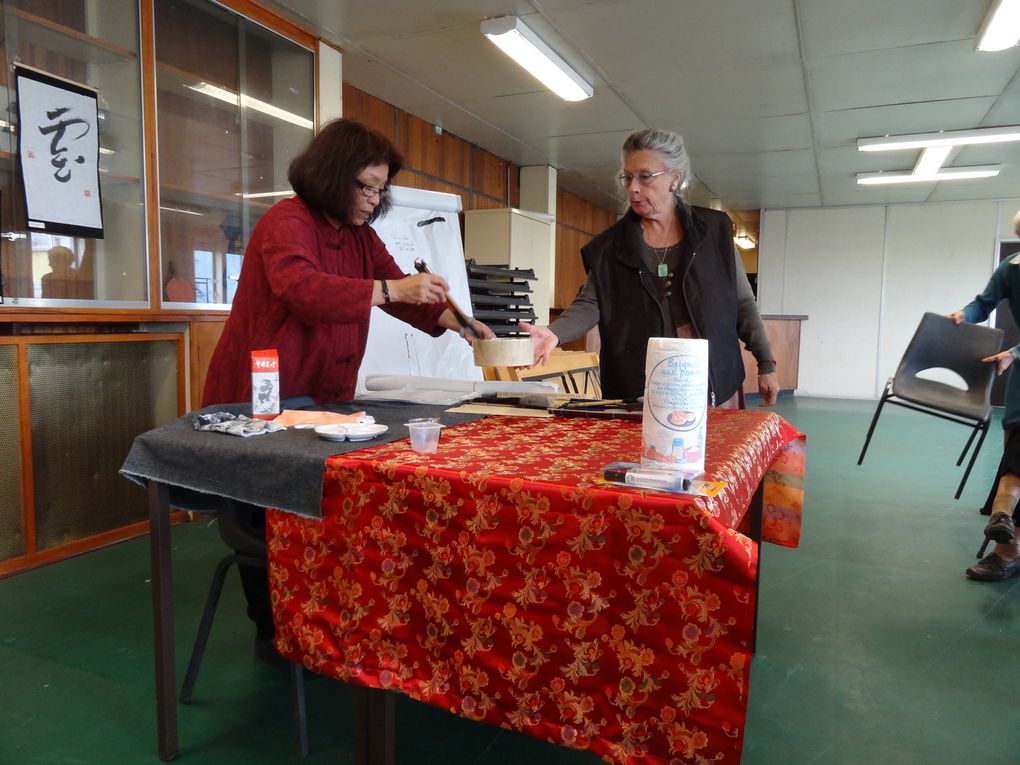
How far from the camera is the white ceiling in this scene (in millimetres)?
3449

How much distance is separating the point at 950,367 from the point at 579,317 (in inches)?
94.7

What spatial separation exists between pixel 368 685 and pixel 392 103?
15.5 ft

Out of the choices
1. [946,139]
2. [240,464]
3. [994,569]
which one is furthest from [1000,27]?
[240,464]

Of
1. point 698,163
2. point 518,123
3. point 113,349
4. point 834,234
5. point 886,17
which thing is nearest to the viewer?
point 113,349

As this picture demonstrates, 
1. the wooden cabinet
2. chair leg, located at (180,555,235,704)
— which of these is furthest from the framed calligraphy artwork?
the wooden cabinet

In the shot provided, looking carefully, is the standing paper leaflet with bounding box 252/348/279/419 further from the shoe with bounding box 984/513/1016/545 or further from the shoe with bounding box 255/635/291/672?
the shoe with bounding box 984/513/1016/545

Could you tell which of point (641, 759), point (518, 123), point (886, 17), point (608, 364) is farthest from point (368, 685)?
point (518, 123)

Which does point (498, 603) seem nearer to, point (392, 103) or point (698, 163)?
point (392, 103)

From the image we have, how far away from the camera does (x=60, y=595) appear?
7.43 ft

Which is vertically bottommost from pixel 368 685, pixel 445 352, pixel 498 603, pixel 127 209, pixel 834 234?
pixel 368 685

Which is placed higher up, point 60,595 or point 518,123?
point 518,123

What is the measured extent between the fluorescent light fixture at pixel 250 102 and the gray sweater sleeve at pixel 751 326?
8.62ft

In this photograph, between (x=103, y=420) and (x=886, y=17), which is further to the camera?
(x=886, y=17)

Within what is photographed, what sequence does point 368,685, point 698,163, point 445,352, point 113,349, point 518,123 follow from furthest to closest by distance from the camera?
point 698,163 < point 518,123 < point 445,352 < point 113,349 < point 368,685
